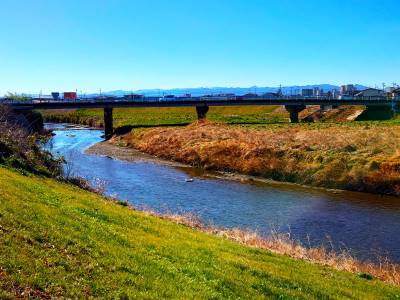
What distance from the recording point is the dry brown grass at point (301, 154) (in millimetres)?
46875

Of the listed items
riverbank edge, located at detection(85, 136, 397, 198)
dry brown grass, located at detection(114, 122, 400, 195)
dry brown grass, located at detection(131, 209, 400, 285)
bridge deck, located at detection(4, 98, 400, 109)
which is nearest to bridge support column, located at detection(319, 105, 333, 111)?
bridge deck, located at detection(4, 98, 400, 109)

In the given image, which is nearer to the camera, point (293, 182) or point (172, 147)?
point (293, 182)

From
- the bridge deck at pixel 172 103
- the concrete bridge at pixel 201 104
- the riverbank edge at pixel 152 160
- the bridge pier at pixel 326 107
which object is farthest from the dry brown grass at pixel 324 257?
the bridge pier at pixel 326 107

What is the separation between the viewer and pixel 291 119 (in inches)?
4067

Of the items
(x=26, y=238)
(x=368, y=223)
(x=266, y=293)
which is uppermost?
(x=26, y=238)

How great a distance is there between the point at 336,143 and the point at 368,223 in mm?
24781

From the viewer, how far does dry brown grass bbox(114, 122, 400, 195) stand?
46875mm

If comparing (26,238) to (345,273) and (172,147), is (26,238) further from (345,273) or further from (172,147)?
(172,147)

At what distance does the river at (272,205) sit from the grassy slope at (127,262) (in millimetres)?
9820

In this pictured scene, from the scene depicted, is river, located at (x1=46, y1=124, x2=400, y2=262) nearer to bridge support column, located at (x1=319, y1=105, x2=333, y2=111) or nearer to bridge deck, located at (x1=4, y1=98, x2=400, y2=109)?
bridge deck, located at (x1=4, y1=98, x2=400, y2=109)

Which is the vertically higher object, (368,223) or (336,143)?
(336,143)

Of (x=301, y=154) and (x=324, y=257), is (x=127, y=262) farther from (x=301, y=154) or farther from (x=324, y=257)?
(x=301, y=154)

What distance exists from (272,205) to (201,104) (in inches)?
2591

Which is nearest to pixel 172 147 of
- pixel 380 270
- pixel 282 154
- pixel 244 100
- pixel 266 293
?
pixel 282 154
